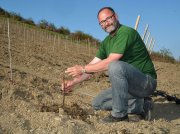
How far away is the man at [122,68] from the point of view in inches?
131

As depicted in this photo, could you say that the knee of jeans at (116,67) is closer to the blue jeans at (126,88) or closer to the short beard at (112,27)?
the blue jeans at (126,88)

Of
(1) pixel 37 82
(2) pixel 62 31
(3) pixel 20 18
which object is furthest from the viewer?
(2) pixel 62 31

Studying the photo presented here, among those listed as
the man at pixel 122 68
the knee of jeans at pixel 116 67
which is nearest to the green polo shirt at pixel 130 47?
the man at pixel 122 68

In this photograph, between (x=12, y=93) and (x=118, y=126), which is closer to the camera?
(x=118, y=126)

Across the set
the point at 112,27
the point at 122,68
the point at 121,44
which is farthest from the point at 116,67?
the point at 112,27

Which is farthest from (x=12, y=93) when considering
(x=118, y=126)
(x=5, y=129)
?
(x=118, y=126)

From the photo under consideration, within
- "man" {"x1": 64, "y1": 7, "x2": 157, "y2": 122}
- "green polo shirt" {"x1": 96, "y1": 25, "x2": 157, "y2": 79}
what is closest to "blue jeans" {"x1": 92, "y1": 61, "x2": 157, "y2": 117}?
"man" {"x1": 64, "y1": 7, "x2": 157, "y2": 122}

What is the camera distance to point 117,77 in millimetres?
3322

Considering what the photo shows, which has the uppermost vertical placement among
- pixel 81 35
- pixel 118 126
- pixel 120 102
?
pixel 81 35

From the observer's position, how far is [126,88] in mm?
3381

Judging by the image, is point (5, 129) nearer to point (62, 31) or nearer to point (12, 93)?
point (12, 93)

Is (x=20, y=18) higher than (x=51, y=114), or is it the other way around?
(x=20, y=18)

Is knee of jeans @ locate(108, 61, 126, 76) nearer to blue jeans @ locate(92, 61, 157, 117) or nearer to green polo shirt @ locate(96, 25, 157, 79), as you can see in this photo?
blue jeans @ locate(92, 61, 157, 117)

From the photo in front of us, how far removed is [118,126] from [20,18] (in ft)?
106
